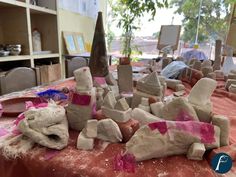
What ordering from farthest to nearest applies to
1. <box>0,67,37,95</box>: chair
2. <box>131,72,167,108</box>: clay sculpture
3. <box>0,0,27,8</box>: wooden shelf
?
<box>0,0,27,8</box>: wooden shelf → <box>0,67,37,95</box>: chair → <box>131,72,167,108</box>: clay sculpture

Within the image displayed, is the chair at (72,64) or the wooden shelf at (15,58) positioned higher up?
the wooden shelf at (15,58)

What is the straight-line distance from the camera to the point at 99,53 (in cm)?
91

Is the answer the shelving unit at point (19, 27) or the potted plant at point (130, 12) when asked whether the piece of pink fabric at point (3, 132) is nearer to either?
the shelving unit at point (19, 27)

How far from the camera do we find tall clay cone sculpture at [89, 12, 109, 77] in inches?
35.8

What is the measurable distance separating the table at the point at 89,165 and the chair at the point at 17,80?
0.72 metres

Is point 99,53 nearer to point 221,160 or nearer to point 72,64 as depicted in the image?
point 221,160

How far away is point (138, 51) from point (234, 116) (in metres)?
3.07

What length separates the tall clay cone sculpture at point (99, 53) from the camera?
2.98ft

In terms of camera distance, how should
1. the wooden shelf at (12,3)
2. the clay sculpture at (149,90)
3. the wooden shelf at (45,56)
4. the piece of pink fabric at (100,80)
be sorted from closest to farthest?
the clay sculpture at (149,90)
the piece of pink fabric at (100,80)
the wooden shelf at (12,3)
the wooden shelf at (45,56)

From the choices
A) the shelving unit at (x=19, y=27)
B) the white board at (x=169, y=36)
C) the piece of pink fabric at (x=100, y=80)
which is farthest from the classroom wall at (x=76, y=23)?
the piece of pink fabric at (x=100, y=80)

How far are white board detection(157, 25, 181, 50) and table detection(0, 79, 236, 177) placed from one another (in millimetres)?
2311

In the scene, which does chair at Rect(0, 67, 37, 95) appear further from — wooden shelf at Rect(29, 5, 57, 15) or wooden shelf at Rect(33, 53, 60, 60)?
wooden shelf at Rect(29, 5, 57, 15)

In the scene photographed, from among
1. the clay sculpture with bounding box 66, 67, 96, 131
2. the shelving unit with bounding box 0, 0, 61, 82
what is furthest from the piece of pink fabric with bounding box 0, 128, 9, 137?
the shelving unit with bounding box 0, 0, 61, 82

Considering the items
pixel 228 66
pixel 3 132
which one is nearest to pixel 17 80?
pixel 3 132
